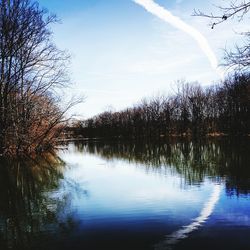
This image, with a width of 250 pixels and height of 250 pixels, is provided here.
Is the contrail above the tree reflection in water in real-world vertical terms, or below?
above

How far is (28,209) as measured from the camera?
40.6 feet

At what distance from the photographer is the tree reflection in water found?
9.06 metres

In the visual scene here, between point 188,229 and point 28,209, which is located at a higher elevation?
point 188,229

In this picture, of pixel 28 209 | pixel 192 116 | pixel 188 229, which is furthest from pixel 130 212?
pixel 192 116

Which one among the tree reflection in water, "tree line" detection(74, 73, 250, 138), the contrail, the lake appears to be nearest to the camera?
the contrail

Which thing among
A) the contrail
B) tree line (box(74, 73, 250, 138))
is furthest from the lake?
tree line (box(74, 73, 250, 138))

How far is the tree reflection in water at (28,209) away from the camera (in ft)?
29.7

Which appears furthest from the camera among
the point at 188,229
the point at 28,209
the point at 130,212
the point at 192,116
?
the point at 192,116

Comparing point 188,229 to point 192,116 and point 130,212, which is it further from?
point 192,116

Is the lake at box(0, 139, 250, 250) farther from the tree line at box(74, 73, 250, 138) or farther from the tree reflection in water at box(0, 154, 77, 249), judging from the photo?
the tree line at box(74, 73, 250, 138)

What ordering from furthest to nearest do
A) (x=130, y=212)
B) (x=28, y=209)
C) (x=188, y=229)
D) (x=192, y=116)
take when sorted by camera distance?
1. (x=192, y=116)
2. (x=28, y=209)
3. (x=130, y=212)
4. (x=188, y=229)

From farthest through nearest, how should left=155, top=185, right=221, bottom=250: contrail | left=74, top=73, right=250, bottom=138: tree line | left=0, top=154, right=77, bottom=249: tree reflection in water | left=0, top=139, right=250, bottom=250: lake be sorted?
1. left=74, top=73, right=250, bottom=138: tree line
2. left=0, top=154, right=77, bottom=249: tree reflection in water
3. left=0, top=139, right=250, bottom=250: lake
4. left=155, top=185, right=221, bottom=250: contrail

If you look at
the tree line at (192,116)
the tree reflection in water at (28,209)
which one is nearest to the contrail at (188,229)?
the tree reflection in water at (28,209)

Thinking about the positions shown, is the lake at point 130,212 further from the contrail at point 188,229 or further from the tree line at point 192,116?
the tree line at point 192,116
